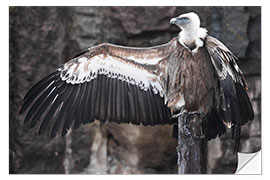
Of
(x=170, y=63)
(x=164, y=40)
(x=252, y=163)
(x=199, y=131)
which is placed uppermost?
(x=164, y=40)

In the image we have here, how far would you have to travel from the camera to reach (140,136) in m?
3.34

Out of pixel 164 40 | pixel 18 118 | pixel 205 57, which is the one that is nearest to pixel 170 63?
pixel 205 57

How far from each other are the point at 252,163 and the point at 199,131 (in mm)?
702

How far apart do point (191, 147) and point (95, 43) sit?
1298mm

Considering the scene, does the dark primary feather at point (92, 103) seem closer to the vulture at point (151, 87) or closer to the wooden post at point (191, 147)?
the vulture at point (151, 87)

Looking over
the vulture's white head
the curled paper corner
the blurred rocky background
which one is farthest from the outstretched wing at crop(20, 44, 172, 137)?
the blurred rocky background

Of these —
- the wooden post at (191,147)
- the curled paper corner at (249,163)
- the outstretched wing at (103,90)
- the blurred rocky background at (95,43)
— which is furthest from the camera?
the blurred rocky background at (95,43)

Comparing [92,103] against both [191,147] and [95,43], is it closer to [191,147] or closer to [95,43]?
[191,147]

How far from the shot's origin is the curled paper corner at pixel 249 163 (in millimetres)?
2693

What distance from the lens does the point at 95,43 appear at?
324 centimetres

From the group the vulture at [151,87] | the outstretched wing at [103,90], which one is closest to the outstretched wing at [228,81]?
the vulture at [151,87]

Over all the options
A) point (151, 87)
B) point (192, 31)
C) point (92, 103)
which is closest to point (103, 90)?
point (92, 103)

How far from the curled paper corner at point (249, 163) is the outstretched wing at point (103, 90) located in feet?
1.99

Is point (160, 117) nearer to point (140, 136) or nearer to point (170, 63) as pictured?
point (170, 63)
